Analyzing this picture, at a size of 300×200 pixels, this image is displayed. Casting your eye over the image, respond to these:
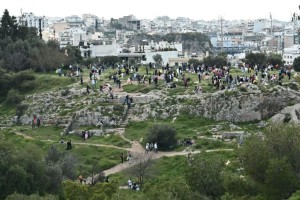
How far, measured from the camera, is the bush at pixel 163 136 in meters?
42.7

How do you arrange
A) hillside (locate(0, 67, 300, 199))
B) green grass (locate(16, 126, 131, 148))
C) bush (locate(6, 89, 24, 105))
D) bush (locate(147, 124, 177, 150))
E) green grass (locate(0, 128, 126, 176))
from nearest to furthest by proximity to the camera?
hillside (locate(0, 67, 300, 199))
green grass (locate(0, 128, 126, 176))
bush (locate(147, 124, 177, 150))
green grass (locate(16, 126, 131, 148))
bush (locate(6, 89, 24, 105))

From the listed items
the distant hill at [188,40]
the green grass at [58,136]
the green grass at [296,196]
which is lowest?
the green grass at [58,136]

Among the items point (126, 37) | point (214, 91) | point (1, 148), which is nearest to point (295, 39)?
point (126, 37)

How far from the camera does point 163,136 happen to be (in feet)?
140

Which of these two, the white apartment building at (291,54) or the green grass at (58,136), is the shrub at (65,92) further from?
the white apartment building at (291,54)

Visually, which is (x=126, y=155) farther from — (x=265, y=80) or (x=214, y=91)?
(x=265, y=80)

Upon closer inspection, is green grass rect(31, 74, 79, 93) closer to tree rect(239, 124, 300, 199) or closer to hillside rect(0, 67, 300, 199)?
hillside rect(0, 67, 300, 199)

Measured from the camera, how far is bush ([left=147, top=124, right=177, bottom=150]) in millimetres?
42741

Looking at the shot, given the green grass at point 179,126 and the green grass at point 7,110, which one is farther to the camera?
the green grass at point 7,110

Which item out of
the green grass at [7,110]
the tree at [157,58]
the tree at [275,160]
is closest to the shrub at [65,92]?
the green grass at [7,110]

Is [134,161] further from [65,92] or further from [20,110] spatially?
[20,110]

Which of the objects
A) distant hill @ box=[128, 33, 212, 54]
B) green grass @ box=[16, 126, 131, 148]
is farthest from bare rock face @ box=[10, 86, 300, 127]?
distant hill @ box=[128, 33, 212, 54]

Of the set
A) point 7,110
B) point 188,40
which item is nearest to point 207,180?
point 7,110

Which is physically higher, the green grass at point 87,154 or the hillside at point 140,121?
the hillside at point 140,121
